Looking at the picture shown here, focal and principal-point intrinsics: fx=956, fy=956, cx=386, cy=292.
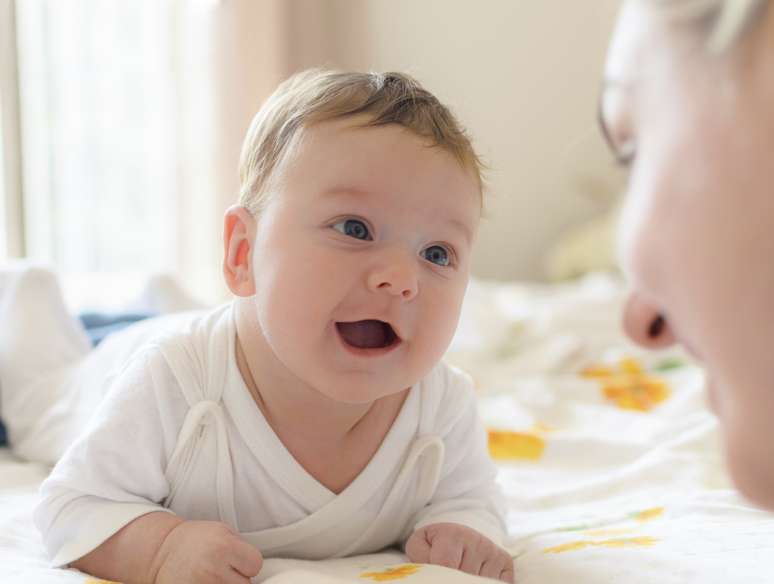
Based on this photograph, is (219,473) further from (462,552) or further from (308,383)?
(462,552)

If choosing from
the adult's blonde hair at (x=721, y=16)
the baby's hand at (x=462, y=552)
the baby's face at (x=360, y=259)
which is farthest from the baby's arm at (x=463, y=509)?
the adult's blonde hair at (x=721, y=16)

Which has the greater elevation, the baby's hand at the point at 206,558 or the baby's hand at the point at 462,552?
the baby's hand at the point at 206,558

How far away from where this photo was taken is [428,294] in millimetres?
879

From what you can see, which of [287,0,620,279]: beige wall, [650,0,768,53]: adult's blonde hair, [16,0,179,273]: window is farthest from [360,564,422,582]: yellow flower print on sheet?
[287,0,620,279]: beige wall

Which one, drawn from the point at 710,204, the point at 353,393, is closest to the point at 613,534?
the point at 353,393

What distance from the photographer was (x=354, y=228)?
87 cm

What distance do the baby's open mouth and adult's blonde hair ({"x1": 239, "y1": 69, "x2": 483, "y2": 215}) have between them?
155mm

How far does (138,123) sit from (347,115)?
2.04 metres

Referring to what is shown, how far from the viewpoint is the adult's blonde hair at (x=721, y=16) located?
1.51 feet

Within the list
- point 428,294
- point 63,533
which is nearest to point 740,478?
point 428,294

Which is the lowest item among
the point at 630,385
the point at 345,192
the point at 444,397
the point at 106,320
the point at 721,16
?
the point at 630,385

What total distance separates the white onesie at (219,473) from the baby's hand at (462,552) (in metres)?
0.03

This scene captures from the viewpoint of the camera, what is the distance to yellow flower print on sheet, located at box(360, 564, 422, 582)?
0.81 metres

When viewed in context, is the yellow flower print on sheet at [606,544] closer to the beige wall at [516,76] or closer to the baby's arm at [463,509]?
the baby's arm at [463,509]
